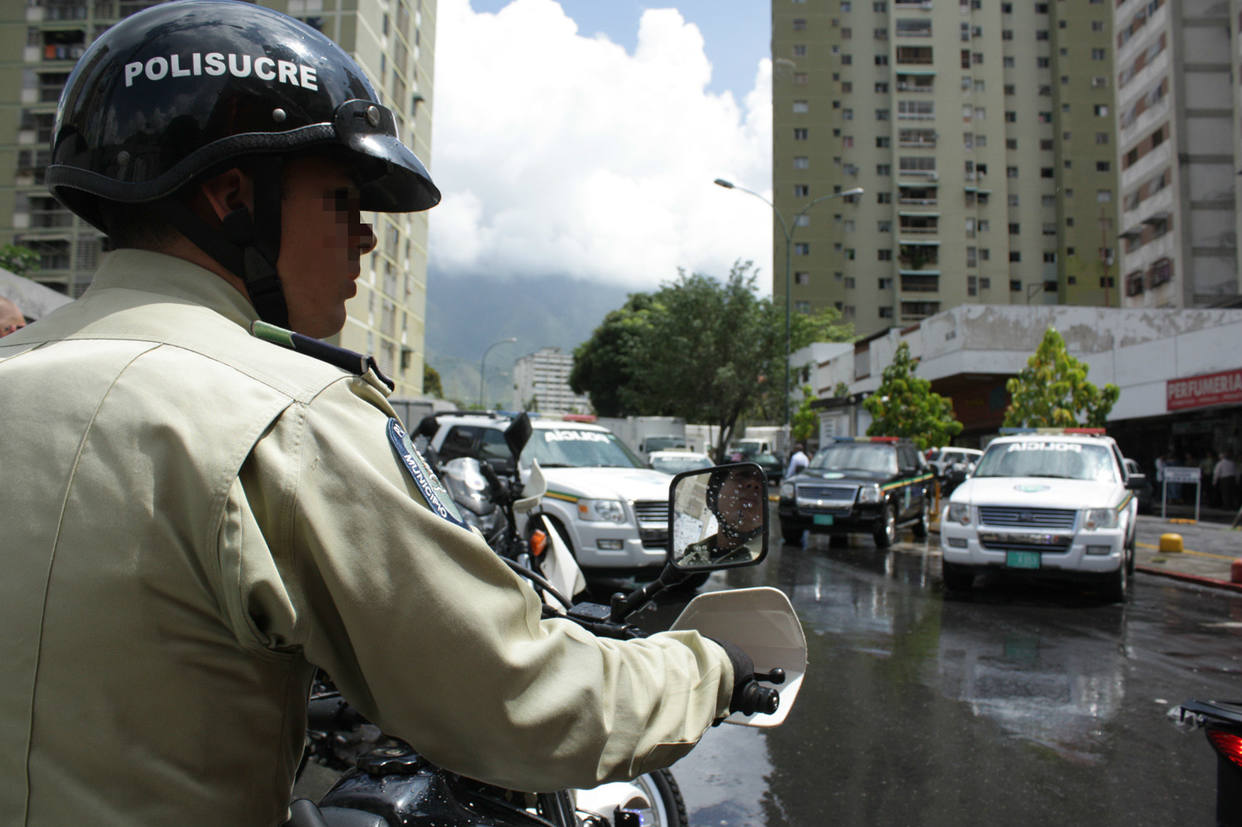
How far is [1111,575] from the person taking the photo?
8.75 m

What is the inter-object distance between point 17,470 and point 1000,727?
200 inches

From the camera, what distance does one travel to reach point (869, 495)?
13.8m

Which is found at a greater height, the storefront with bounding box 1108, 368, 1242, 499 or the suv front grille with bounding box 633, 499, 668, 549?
the storefront with bounding box 1108, 368, 1242, 499

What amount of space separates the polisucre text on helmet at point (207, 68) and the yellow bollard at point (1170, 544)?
14.8 meters

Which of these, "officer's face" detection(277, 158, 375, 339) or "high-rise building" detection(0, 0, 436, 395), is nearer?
"officer's face" detection(277, 158, 375, 339)

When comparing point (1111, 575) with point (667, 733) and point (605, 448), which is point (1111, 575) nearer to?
point (605, 448)

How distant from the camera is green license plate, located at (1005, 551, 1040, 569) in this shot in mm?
8891

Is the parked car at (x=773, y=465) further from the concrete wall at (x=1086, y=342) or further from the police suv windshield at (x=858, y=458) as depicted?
the police suv windshield at (x=858, y=458)

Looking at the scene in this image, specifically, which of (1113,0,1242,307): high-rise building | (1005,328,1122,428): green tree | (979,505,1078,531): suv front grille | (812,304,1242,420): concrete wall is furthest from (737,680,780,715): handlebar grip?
(1113,0,1242,307): high-rise building

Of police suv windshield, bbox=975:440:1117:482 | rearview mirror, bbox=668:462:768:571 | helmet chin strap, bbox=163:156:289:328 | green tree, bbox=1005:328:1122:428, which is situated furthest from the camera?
green tree, bbox=1005:328:1122:428

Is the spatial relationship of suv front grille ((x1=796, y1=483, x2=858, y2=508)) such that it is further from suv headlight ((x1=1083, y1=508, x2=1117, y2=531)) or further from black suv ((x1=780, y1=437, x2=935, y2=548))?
suv headlight ((x1=1083, y1=508, x2=1117, y2=531))

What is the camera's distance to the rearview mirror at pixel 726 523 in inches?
65.2

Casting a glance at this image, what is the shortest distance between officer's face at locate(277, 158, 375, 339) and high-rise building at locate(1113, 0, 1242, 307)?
49999mm

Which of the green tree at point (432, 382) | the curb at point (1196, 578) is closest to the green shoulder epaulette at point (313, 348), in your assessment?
the curb at point (1196, 578)
